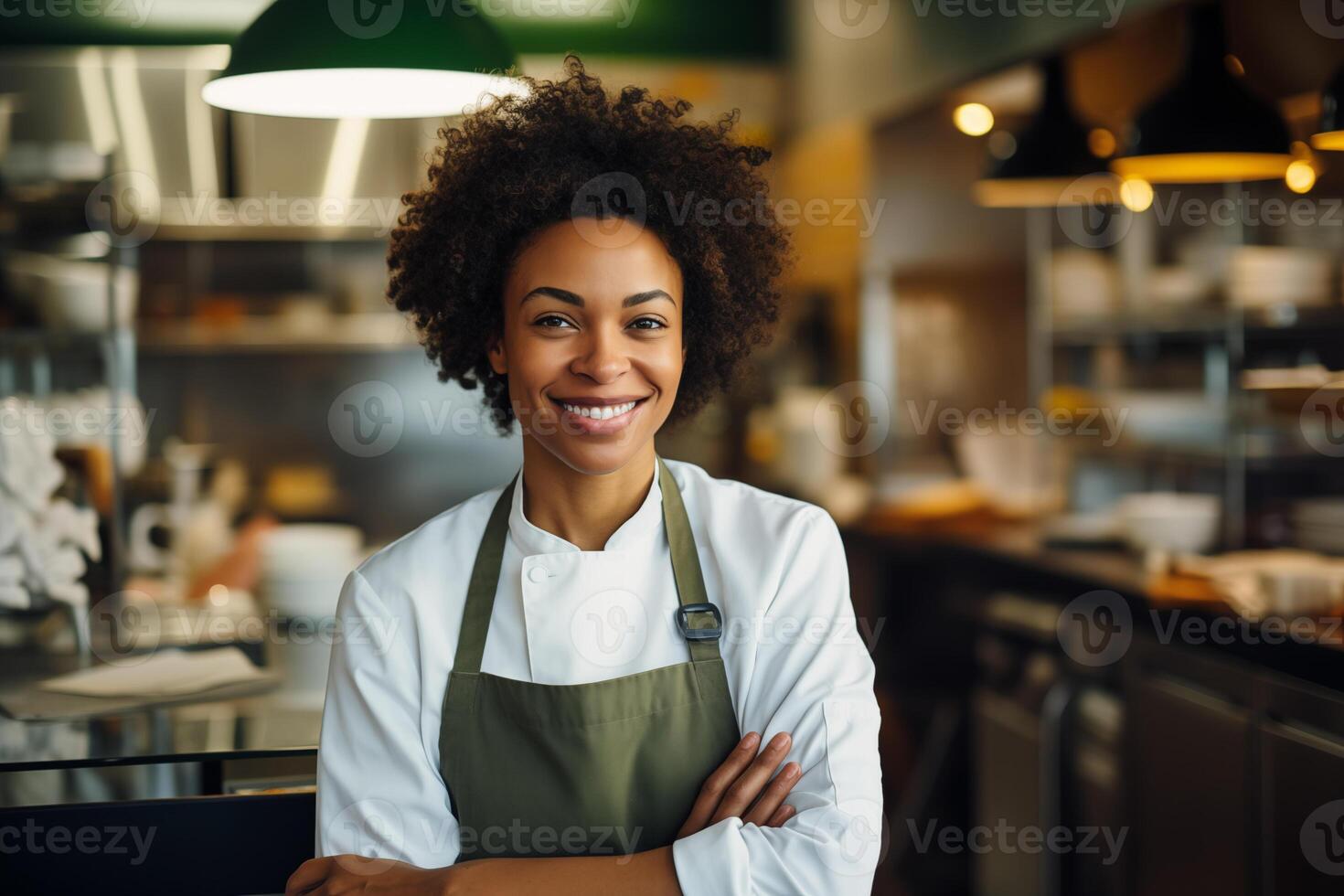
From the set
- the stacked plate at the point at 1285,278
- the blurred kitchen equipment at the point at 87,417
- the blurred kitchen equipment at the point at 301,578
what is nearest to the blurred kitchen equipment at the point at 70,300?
the blurred kitchen equipment at the point at 87,417

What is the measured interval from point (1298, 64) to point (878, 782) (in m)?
2.94

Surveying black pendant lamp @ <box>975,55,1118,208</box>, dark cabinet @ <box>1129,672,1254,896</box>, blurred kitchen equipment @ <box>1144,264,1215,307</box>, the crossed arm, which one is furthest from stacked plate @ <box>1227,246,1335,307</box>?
the crossed arm

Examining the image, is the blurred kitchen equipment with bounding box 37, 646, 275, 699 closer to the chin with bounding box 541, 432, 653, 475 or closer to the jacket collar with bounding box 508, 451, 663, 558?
the jacket collar with bounding box 508, 451, 663, 558

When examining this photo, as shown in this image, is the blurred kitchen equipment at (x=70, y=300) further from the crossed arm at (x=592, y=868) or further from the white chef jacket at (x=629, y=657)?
the crossed arm at (x=592, y=868)

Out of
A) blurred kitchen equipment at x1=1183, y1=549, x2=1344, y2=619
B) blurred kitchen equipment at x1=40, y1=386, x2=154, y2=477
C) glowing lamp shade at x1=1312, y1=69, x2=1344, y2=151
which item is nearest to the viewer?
glowing lamp shade at x1=1312, y1=69, x2=1344, y2=151

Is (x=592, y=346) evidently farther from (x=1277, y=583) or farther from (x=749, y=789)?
(x=1277, y=583)

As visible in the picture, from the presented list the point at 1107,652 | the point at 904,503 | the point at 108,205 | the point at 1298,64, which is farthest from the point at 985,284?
the point at 108,205

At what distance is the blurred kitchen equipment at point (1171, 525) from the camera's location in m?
3.53

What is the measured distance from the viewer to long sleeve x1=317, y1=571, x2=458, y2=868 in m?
1.42

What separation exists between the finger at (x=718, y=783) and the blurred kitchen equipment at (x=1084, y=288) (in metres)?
3.21

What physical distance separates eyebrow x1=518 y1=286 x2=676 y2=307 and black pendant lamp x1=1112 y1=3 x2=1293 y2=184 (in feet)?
5.53

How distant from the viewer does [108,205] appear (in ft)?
15.5

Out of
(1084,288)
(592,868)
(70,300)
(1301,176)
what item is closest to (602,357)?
(592,868)

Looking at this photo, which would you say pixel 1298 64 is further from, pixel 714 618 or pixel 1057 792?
pixel 714 618
